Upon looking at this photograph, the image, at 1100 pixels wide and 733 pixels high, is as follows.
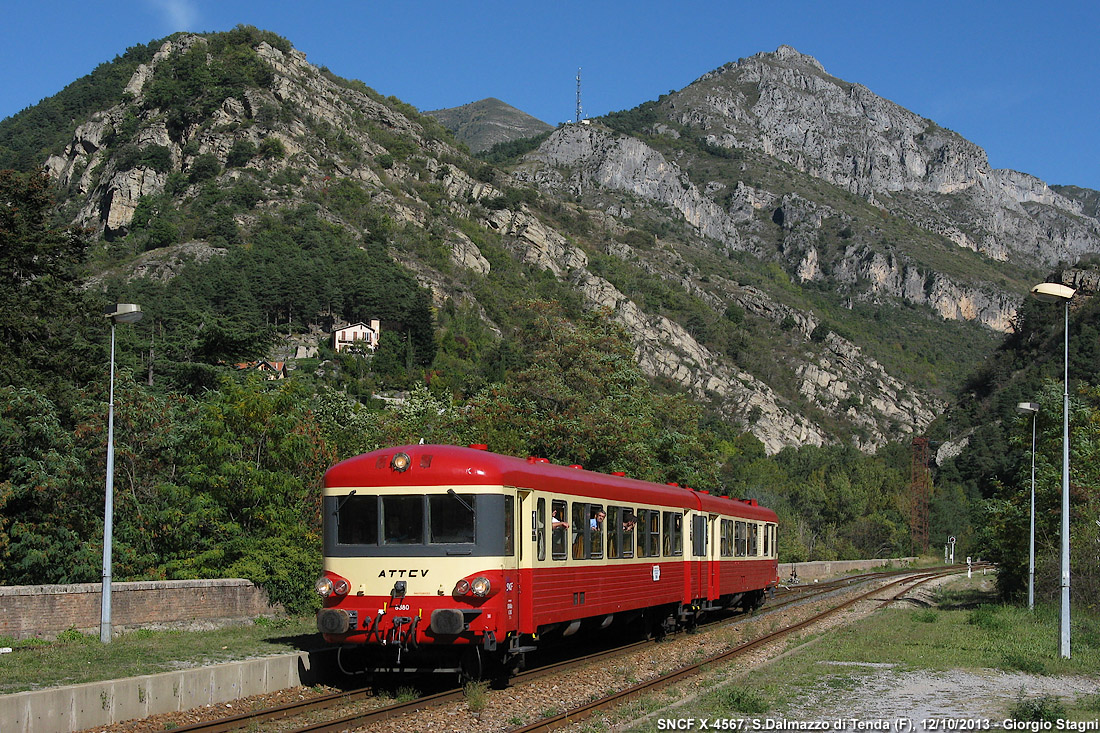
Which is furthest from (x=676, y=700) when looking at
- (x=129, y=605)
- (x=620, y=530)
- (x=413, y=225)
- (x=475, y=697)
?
(x=413, y=225)

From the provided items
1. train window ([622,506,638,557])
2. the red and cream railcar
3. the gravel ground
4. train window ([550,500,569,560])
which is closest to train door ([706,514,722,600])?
the gravel ground

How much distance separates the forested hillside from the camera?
Result: 2494 cm

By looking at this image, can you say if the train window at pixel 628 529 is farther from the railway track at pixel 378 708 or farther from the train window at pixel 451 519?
the train window at pixel 451 519

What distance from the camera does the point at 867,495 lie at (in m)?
102

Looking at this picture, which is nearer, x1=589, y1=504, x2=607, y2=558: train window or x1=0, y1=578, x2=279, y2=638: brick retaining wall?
x1=0, y1=578, x2=279, y2=638: brick retaining wall

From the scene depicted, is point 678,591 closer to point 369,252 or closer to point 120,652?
point 120,652

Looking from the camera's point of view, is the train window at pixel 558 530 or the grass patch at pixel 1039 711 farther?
the train window at pixel 558 530

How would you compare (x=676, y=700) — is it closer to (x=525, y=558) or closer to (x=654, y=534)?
(x=525, y=558)

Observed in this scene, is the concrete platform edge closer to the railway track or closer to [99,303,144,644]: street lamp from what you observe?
the railway track

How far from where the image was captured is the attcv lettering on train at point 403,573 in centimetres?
1427

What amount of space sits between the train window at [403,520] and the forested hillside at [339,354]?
30.3ft

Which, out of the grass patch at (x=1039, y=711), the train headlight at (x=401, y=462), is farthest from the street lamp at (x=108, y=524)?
the grass patch at (x=1039, y=711)

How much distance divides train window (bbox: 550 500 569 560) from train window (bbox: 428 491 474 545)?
6.46 ft

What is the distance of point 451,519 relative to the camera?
1438cm
